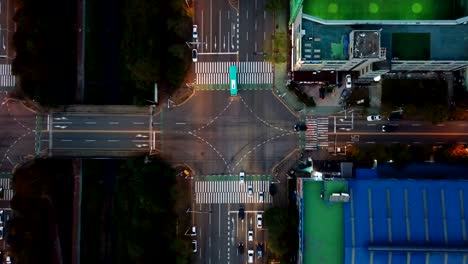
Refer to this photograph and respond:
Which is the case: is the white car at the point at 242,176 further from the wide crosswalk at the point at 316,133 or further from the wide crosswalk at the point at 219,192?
the wide crosswalk at the point at 316,133

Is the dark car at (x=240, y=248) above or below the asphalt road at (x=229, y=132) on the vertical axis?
below

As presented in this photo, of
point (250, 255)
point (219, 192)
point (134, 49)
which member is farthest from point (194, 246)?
point (134, 49)

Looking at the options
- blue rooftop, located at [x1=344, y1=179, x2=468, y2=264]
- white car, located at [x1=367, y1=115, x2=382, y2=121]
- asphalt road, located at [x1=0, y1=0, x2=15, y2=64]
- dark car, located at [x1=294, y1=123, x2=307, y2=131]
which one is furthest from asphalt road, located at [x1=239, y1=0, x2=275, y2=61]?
asphalt road, located at [x1=0, y1=0, x2=15, y2=64]

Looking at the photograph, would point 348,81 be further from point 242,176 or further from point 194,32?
point 194,32

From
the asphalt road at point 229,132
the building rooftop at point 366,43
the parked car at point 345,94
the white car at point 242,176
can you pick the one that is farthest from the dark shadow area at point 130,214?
the building rooftop at point 366,43

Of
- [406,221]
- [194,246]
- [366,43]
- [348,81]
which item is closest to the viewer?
[366,43]

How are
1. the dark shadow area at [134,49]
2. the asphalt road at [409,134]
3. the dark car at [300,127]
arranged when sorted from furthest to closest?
the dark car at [300,127] < the asphalt road at [409,134] < the dark shadow area at [134,49]
